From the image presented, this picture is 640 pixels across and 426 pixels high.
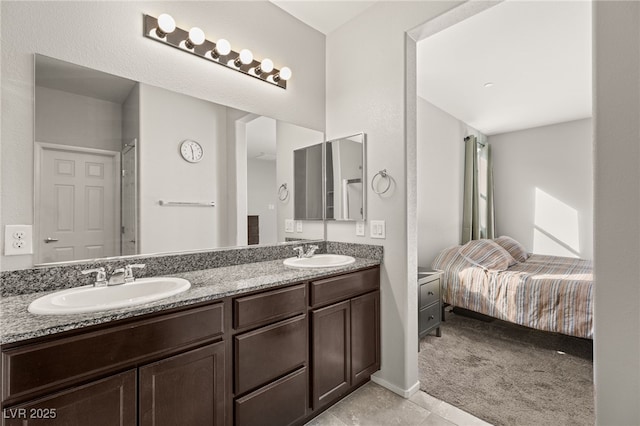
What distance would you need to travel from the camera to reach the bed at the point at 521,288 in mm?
2469

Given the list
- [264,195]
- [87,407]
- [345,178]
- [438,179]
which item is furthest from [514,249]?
[87,407]

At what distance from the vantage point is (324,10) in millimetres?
2207

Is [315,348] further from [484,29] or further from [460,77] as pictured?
[460,77]

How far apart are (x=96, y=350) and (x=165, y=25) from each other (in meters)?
1.58

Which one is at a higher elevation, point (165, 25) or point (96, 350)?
point (165, 25)

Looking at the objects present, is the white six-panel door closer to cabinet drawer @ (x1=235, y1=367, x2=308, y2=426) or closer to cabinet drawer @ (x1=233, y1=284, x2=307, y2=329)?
cabinet drawer @ (x1=233, y1=284, x2=307, y2=329)

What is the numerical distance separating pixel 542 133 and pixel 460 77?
112 inches

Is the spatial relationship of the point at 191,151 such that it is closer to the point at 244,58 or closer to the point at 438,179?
the point at 244,58

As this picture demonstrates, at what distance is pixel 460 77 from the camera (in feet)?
10.1

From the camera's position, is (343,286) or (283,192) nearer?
(343,286)

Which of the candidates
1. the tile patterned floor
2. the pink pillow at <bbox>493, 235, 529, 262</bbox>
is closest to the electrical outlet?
the tile patterned floor

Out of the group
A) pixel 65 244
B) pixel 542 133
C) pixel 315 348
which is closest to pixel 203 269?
pixel 65 244

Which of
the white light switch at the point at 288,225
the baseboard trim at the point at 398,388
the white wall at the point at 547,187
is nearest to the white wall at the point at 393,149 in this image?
the baseboard trim at the point at 398,388

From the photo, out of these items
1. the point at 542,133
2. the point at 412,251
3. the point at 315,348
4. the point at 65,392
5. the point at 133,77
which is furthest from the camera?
the point at 542,133
